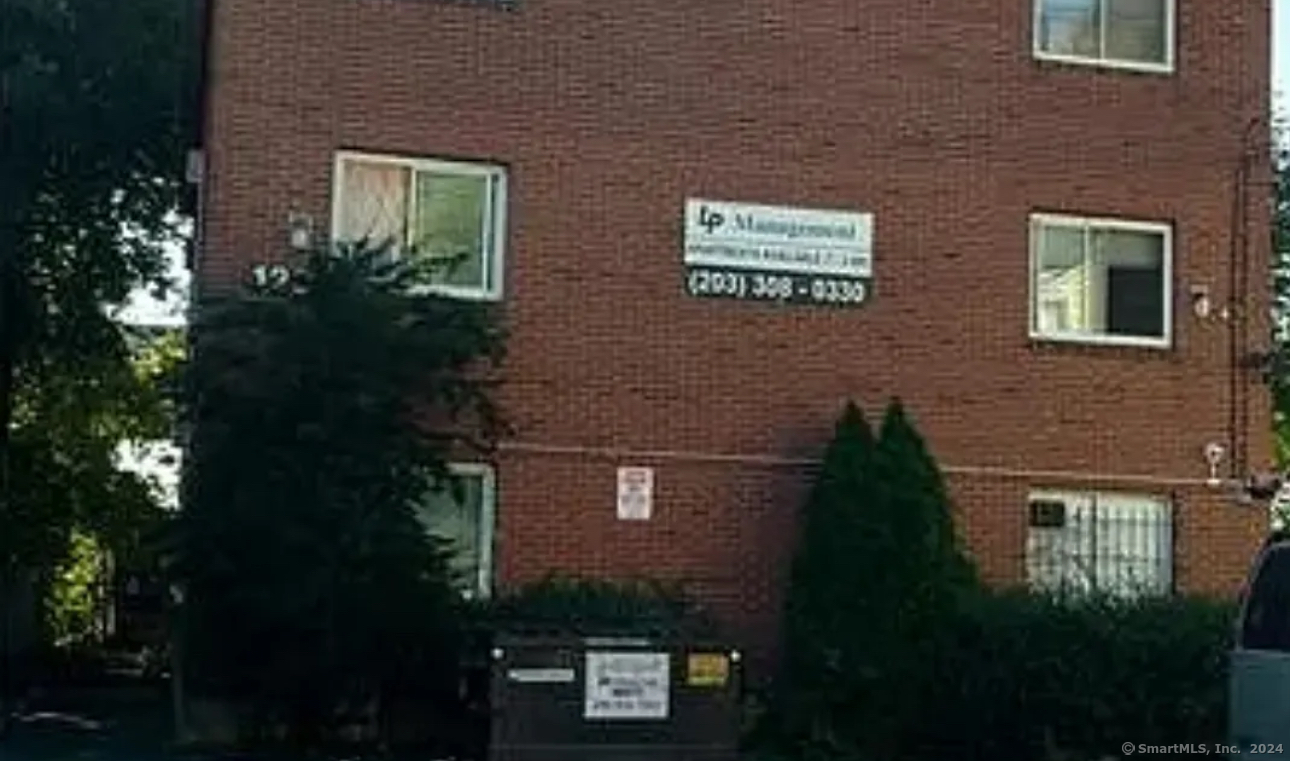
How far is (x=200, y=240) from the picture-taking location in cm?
2114

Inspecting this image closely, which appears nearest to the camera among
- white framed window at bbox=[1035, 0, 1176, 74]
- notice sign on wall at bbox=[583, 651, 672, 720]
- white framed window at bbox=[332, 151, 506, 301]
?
notice sign on wall at bbox=[583, 651, 672, 720]

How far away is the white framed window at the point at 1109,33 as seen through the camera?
24125 mm

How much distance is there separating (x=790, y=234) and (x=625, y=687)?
6099 millimetres

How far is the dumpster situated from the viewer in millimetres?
17875

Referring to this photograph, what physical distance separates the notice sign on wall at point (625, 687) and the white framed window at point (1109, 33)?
351 inches

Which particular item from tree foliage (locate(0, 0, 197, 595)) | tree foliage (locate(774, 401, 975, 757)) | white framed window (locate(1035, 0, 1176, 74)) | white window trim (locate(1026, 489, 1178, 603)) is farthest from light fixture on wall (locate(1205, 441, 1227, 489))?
tree foliage (locate(0, 0, 197, 595))

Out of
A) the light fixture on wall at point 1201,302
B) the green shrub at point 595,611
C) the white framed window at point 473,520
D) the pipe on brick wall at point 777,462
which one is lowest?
the green shrub at point 595,611

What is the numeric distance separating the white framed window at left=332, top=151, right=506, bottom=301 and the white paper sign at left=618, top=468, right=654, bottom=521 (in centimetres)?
208

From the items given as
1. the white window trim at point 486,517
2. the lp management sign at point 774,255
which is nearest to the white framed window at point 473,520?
the white window trim at point 486,517

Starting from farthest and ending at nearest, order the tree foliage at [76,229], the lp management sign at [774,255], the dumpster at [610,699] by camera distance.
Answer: the tree foliage at [76,229] < the lp management sign at [774,255] < the dumpster at [610,699]

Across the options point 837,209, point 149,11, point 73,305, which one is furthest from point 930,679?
point 73,305

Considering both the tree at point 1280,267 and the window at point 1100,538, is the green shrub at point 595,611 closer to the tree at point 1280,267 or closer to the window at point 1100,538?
the window at point 1100,538

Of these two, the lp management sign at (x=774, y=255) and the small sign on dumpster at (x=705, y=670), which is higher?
the lp management sign at (x=774, y=255)

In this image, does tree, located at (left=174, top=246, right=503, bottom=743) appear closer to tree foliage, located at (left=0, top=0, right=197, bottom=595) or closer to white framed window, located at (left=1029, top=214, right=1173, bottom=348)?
tree foliage, located at (left=0, top=0, right=197, bottom=595)
